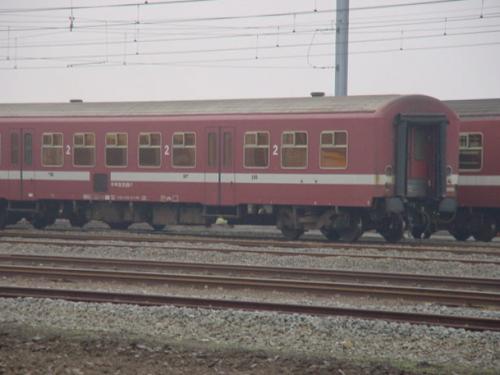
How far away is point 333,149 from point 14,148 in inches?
408

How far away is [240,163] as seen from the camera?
80.0 ft

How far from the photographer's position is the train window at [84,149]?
26489mm

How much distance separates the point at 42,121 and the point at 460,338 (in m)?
19.2

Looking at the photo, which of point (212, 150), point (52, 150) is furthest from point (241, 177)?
point (52, 150)

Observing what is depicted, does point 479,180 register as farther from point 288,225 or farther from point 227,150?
point 227,150

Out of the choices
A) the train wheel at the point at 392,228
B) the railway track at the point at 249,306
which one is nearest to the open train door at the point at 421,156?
the train wheel at the point at 392,228

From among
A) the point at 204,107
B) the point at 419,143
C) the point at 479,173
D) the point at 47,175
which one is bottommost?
the point at 47,175

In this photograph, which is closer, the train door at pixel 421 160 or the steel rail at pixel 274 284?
the steel rail at pixel 274 284

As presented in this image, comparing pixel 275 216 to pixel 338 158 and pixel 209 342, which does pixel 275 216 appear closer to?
pixel 338 158

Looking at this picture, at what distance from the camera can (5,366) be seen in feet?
28.6

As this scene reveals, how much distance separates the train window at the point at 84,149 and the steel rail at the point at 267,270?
25.5ft

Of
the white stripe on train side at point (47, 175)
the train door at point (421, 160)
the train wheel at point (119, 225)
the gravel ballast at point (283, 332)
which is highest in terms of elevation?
the train door at point (421, 160)

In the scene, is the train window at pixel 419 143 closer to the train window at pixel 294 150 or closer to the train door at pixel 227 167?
the train window at pixel 294 150

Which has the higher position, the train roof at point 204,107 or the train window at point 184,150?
the train roof at point 204,107
